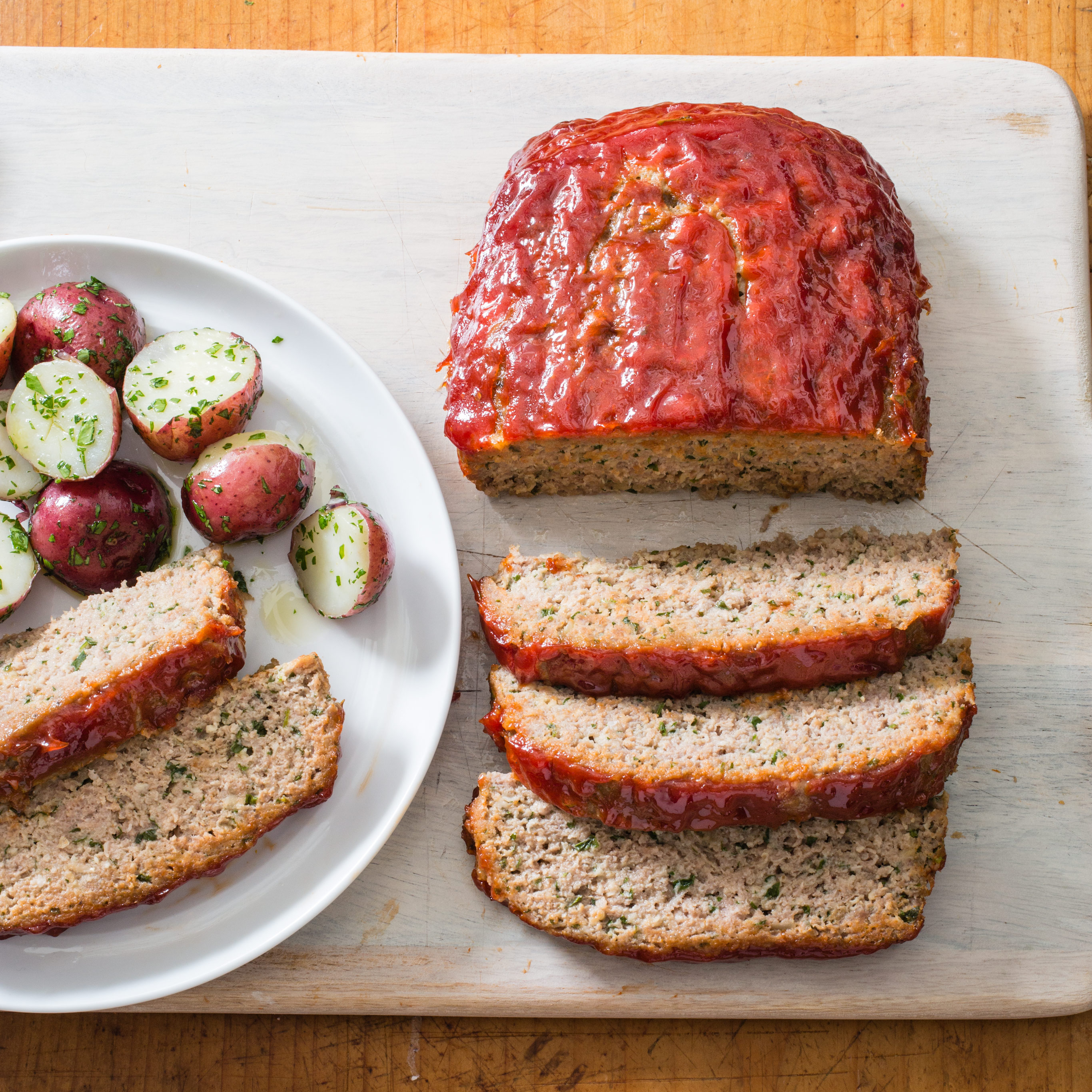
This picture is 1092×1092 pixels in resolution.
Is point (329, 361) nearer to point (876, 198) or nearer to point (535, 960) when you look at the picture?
point (876, 198)

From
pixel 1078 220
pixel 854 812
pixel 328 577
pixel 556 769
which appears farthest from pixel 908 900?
pixel 1078 220

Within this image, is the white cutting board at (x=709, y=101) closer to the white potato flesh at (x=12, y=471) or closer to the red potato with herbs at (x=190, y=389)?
the red potato with herbs at (x=190, y=389)

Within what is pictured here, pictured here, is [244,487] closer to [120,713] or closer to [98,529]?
[98,529]

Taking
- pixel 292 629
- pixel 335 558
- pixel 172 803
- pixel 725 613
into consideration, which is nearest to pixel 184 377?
pixel 335 558

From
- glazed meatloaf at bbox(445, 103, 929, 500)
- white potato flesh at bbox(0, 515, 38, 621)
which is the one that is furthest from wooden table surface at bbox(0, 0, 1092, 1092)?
glazed meatloaf at bbox(445, 103, 929, 500)

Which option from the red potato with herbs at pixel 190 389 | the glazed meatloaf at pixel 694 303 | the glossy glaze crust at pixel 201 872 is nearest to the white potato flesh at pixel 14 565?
the red potato with herbs at pixel 190 389

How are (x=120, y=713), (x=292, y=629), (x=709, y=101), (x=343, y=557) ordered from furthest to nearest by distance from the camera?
(x=709, y=101), (x=292, y=629), (x=343, y=557), (x=120, y=713)
